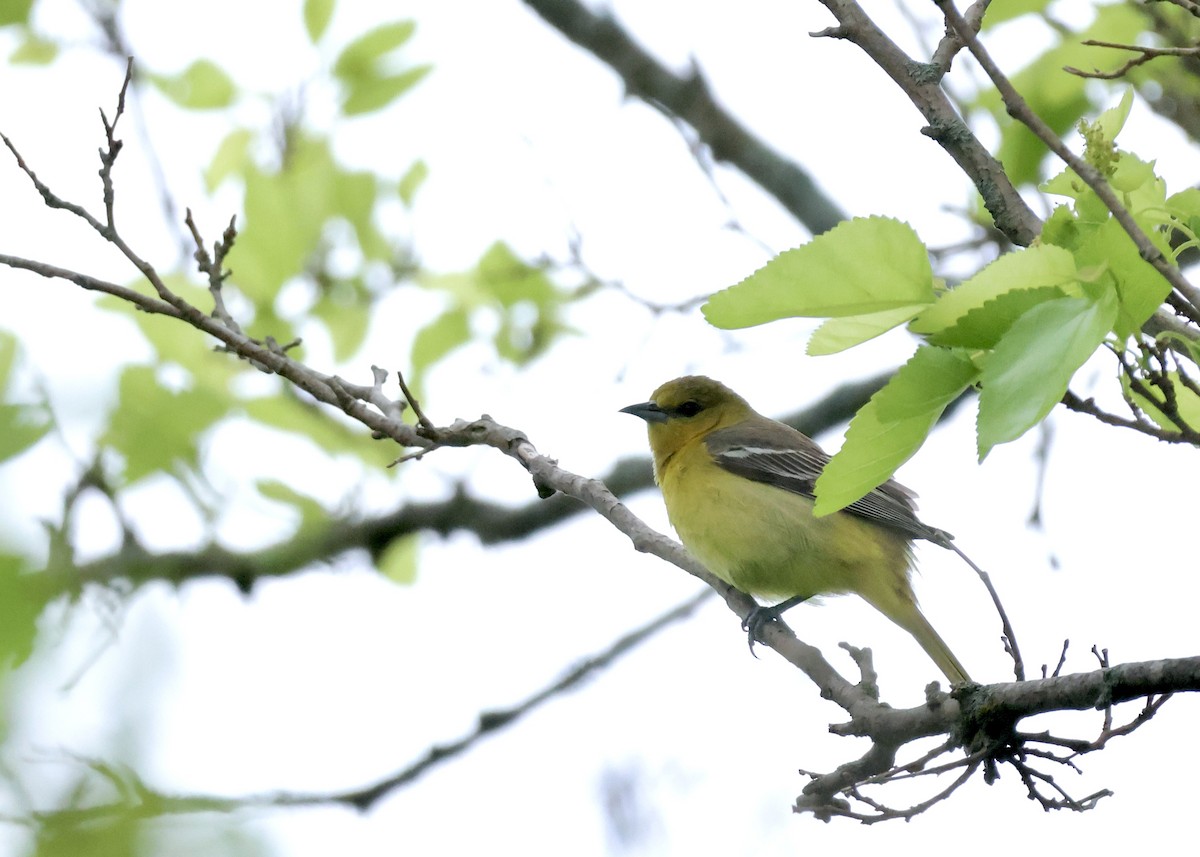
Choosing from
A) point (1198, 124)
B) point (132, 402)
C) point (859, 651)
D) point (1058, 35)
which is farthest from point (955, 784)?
point (1058, 35)

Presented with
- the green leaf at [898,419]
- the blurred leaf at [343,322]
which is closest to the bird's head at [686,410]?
the blurred leaf at [343,322]

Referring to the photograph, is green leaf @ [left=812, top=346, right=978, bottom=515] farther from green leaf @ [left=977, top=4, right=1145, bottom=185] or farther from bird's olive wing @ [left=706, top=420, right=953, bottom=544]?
bird's olive wing @ [left=706, top=420, right=953, bottom=544]

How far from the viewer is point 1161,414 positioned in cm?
265

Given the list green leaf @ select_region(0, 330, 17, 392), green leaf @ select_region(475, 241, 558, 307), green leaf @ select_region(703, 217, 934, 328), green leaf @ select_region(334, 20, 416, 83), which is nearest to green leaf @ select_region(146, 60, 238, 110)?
green leaf @ select_region(334, 20, 416, 83)

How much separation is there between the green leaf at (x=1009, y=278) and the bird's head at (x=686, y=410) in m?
5.05

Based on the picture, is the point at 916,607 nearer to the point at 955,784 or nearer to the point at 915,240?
the point at 955,784

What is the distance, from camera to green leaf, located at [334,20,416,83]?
5.61m

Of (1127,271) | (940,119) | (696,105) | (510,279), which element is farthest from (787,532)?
(1127,271)

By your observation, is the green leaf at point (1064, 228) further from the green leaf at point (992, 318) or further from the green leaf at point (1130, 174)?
the green leaf at point (992, 318)

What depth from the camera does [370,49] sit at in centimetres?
566

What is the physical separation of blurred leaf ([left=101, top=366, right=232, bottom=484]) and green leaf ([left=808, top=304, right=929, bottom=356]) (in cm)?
317

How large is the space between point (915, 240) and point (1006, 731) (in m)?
1.08

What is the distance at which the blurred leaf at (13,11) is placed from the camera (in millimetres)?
5242

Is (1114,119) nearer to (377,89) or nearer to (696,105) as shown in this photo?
(377,89)
